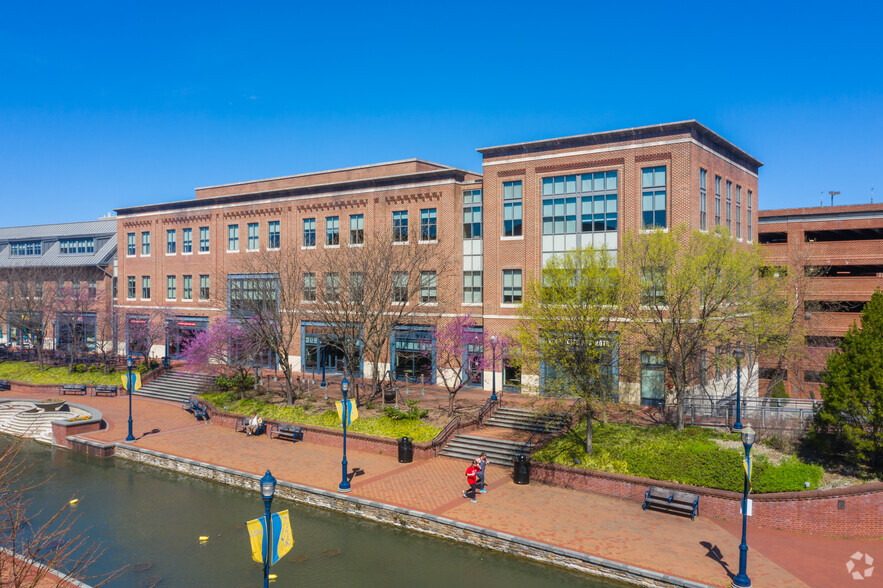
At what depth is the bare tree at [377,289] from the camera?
32000mm

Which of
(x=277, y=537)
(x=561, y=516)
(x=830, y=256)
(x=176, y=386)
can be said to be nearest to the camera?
(x=277, y=537)

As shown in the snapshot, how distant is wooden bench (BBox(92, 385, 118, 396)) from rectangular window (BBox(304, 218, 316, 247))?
15.9 m

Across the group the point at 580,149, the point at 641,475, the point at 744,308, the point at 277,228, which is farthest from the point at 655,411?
the point at 277,228

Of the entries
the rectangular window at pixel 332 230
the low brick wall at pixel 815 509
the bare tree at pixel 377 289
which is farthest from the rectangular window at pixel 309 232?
the low brick wall at pixel 815 509

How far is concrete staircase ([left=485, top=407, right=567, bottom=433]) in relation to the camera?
1054 inches

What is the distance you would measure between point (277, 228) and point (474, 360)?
20.2 m

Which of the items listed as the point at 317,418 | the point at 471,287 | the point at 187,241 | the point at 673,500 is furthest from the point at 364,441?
the point at 187,241

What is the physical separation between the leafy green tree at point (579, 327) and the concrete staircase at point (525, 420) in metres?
3.71

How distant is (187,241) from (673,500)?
44.4 meters

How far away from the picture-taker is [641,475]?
68.3 ft

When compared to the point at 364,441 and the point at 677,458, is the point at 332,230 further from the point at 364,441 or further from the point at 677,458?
the point at 677,458

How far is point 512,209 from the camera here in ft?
115

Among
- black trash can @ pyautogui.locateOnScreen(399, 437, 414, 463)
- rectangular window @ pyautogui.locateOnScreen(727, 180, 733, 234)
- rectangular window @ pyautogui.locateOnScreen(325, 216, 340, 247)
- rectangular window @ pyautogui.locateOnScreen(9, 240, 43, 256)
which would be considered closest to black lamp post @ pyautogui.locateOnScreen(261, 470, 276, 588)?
black trash can @ pyautogui.locateOnScreen(399, 437, 414, 463)

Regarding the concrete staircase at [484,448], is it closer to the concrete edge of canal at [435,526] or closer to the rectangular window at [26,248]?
the concrete edge of canal at [435,526]
